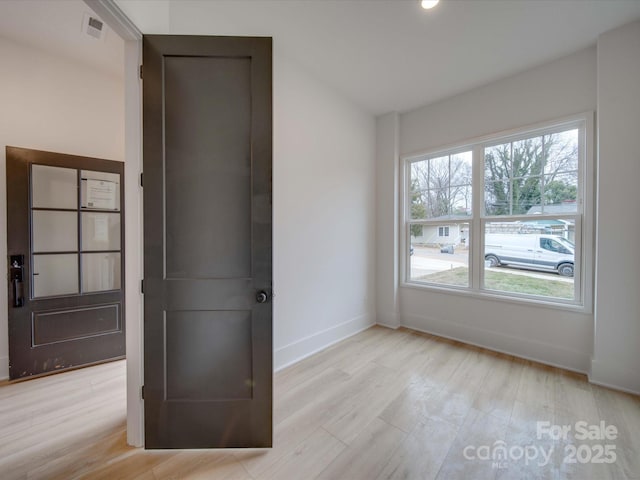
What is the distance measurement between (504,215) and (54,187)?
4.71m

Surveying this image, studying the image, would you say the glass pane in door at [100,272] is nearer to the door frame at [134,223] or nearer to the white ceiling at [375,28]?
the door frame at [134,223]

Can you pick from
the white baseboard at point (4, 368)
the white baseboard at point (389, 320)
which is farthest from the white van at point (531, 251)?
the white baseboard at point (4, 368)

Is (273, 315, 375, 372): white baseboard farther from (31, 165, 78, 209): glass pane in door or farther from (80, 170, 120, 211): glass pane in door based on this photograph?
(31, 165, 78, 209): glass pane in door

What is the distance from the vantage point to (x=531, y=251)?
2.70 m

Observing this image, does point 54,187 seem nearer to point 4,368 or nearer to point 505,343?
point 4,368

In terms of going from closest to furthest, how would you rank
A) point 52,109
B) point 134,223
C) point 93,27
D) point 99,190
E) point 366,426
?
point 134,223, point 366,426, point 93,27, point 52,109, point 99,190

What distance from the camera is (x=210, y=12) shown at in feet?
6.20

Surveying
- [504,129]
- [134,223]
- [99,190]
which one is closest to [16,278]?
[99,190]

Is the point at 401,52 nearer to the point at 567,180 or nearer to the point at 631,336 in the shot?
the point at 567,180

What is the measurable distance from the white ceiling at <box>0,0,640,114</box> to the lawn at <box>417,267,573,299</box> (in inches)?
87.2

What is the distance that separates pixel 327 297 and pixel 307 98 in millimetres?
2258

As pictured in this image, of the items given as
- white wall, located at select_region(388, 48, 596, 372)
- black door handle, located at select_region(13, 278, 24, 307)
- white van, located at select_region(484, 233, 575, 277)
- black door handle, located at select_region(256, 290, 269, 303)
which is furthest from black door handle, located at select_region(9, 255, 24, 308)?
white van, located at select_region(484, 233, 575, 277)

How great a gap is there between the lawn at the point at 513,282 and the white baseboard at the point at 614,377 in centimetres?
62

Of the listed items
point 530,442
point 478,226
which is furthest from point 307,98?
point 530,442
